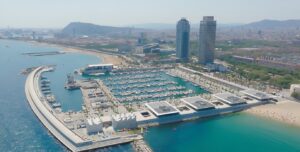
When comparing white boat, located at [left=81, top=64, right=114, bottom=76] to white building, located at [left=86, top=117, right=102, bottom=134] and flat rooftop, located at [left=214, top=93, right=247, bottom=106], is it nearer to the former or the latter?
flat rooftop, located at [left=214, top=93, right=247, bottom=106]

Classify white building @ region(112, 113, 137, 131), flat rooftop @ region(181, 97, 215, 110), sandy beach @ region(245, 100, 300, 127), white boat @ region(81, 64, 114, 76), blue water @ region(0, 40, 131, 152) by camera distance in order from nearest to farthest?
blue water @ region(0, 40, 131, 152)
white building @ region(112, 113, 137, 131)
sandy beach @ region(245, 100, 300, 127)
flat rooftop @ region(181, 97, 215, 110)
white boat @ region(81, 64, 114, 76)

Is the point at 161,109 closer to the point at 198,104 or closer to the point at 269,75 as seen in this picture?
the point at 198,104

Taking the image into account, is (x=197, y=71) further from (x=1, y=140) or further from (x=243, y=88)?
(x=1, y=140)

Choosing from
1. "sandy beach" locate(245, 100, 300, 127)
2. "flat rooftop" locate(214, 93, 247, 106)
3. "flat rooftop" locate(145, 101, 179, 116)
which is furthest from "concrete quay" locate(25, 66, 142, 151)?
"sandy beach" locate(245, 100, 300, 127)

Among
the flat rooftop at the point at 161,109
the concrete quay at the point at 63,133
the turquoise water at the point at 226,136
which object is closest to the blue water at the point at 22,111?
the concrete quay at the point at 63,133

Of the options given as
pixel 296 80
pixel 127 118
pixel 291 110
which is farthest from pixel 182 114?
pixel 296 80

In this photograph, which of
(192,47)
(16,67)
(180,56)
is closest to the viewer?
(16,67)

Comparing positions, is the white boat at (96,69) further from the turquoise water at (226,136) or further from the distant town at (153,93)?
the turquoise water at (226,136)
